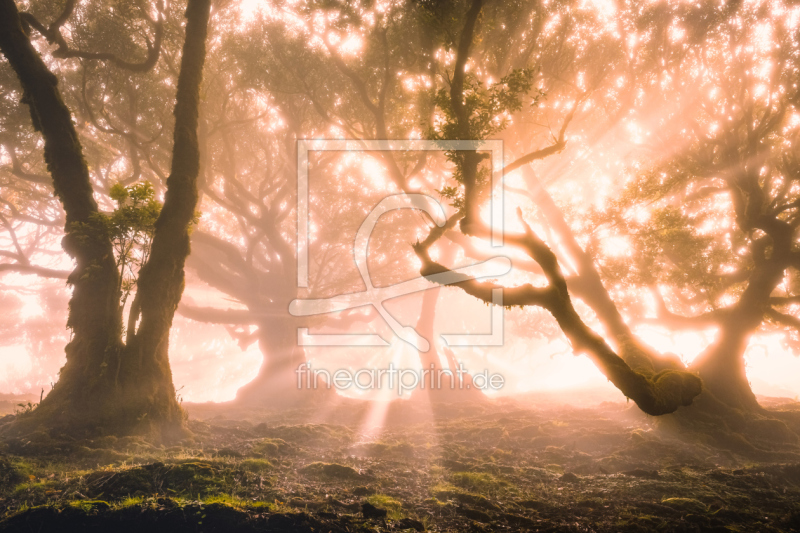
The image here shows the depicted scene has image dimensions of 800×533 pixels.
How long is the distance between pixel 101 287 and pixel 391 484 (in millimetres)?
8854

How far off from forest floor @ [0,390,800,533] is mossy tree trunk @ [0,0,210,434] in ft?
3.56

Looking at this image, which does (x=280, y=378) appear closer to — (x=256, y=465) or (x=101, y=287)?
(x=101, y=287)

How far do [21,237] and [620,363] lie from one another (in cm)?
2986

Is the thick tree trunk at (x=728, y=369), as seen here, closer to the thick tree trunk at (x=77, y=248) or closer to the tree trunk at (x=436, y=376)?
the tree trunk at (x=436, y=376)

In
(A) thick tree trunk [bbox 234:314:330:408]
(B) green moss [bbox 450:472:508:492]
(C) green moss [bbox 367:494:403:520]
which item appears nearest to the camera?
(C) green moss [bbox 367:494:403:520]

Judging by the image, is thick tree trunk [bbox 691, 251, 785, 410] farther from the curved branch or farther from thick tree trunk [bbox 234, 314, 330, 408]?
the curved branch

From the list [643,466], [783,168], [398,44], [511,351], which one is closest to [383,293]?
[398,44]

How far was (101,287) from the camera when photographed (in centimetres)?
984

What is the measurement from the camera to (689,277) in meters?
14.9

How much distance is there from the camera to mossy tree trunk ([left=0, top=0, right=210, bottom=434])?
9117 mm

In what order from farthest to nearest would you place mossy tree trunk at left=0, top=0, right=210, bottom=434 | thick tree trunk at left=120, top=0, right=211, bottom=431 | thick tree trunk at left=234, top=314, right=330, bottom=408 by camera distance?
thick tree trunk at left=234, top=314, right=330, bottom=408
thick tree trunk at left=120, top=0, right=211, bottom=431
mossy tree trunk at left=0, top=0, right=210, bottom=434

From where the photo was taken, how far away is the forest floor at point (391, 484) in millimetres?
5023

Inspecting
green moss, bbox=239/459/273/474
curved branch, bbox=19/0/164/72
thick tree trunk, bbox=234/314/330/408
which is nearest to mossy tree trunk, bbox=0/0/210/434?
curved branch, bbox=19/0/164/72

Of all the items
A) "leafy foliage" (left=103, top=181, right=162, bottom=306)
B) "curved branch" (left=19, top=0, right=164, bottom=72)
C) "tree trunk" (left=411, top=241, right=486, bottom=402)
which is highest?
"curved branch" (left=19, top=0, right=164, bottom=72)
